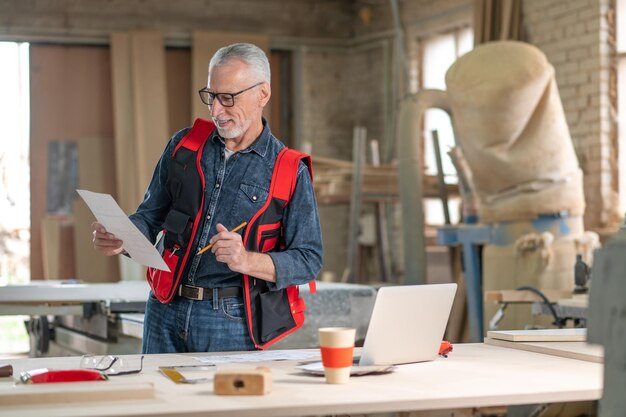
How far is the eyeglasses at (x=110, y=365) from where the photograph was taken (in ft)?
8.45

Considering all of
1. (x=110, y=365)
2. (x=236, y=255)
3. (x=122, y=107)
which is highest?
(x=122, y=107)

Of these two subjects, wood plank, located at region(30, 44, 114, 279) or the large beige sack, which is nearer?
the large beige sack

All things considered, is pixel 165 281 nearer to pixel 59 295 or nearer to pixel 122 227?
pixel 122 227

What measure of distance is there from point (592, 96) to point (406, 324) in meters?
6.41

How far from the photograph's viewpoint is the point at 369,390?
2311 mm

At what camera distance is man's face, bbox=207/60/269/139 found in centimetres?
310

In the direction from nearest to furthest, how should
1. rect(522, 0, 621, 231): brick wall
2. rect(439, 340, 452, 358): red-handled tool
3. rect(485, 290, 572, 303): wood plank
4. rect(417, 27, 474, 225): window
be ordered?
1. rect(439, 340, 452, 358): red-handled tool
2. rect(485, 290, 572, 303): wood plank
3. rect(522, 0, 621, 231): brick wall
4. rect(417, 27, 474, 225): window

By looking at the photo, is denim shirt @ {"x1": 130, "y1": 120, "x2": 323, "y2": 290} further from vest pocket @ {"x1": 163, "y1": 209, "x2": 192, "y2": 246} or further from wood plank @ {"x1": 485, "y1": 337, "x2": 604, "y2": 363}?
wood plank @ {"x1": 485, "y1": 337, "x2": 604, "y2": 363}

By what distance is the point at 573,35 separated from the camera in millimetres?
8859

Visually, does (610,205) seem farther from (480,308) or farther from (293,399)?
(293,399)

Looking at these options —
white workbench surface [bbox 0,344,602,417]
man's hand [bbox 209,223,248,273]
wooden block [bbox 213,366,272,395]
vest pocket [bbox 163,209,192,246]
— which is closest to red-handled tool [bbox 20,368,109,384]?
white workbench surface [bbox 0,344,602,417]

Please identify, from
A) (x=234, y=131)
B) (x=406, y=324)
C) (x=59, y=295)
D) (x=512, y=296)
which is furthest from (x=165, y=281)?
(x=512, y=296)

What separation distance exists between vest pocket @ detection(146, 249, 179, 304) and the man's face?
0.42 metres

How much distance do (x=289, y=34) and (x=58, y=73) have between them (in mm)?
2718
